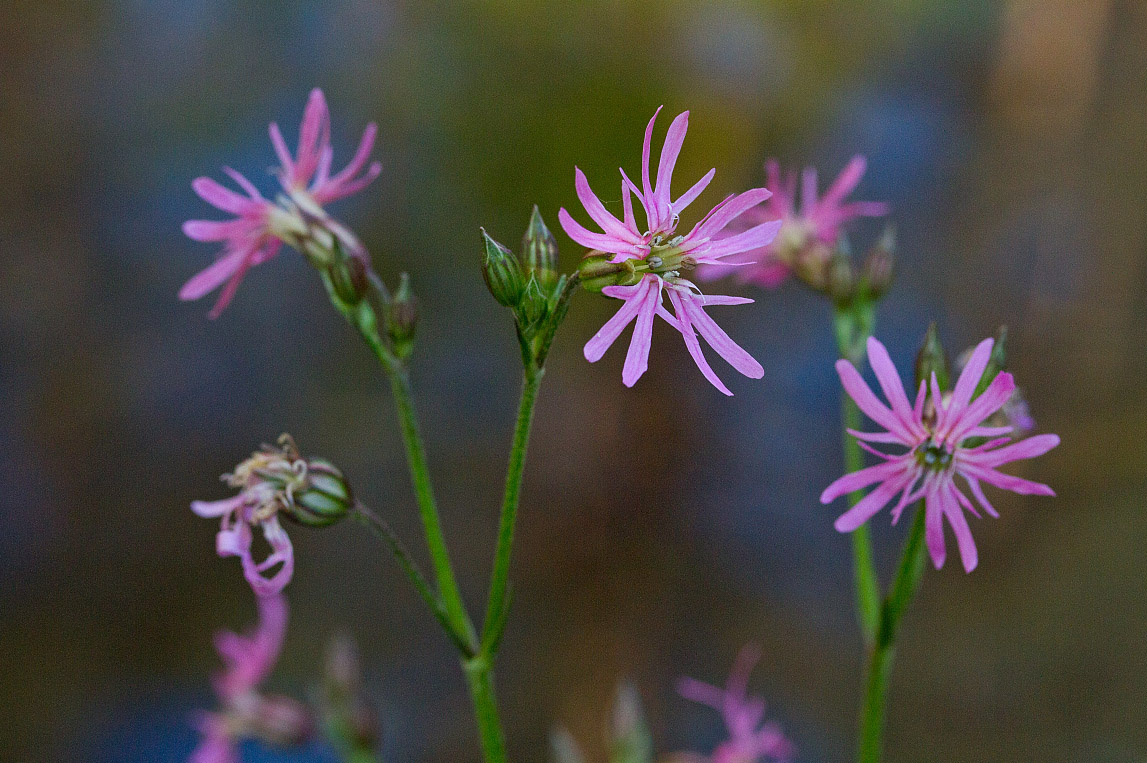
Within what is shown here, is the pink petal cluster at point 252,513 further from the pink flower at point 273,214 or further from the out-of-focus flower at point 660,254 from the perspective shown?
the out-of-focus flower at point 660,254

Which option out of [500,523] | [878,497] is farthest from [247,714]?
[878,497]

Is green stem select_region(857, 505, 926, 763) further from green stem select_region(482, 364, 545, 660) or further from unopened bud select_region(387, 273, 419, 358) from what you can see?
unopened bud select_region(387, 273, 419, 358)

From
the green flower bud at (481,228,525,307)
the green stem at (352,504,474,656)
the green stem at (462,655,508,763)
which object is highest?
the green flower bud at (481,228,525,307)

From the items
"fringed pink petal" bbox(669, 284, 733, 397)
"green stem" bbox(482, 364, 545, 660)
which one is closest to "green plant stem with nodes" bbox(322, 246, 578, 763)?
"green stem" bbox(482, 364, 545, 660)

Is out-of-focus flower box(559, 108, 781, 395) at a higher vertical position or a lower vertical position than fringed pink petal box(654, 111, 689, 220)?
lower

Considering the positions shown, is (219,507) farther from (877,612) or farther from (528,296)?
(877,612)

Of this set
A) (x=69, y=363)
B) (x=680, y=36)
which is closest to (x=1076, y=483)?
(x=680, y=36)
